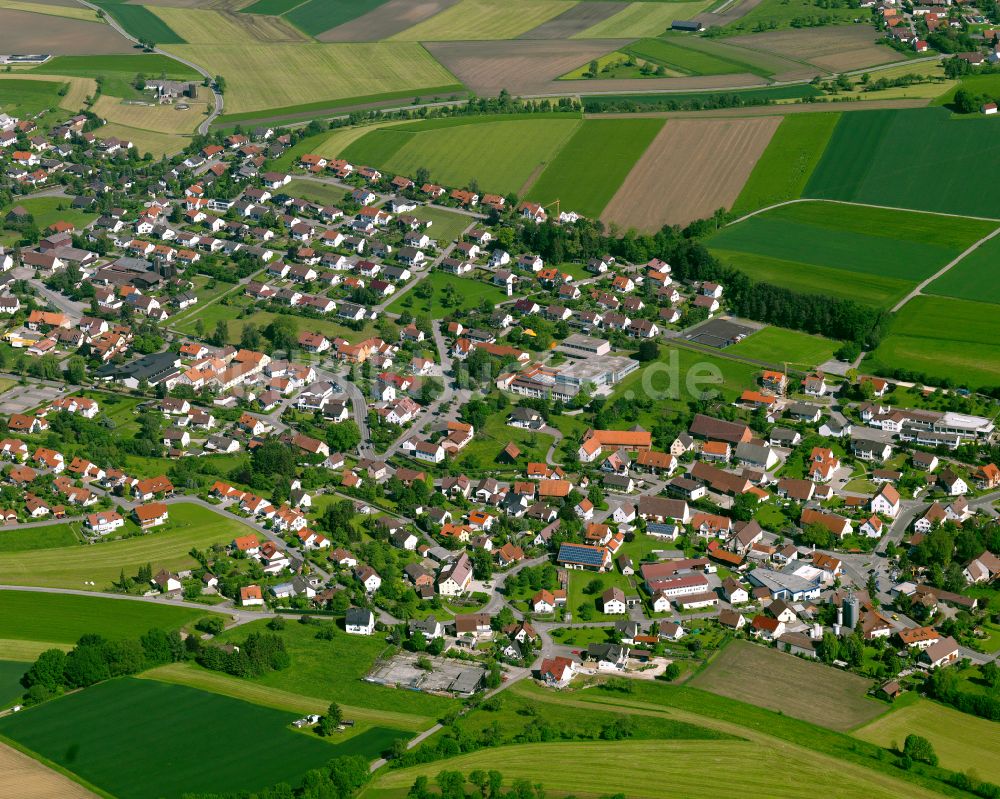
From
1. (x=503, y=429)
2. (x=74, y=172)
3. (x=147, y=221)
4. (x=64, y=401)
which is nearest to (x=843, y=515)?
(x=503, y=429)

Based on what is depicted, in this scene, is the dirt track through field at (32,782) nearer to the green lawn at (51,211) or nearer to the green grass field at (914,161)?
the green lawn at (51,211)

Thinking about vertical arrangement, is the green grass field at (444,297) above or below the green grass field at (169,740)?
above

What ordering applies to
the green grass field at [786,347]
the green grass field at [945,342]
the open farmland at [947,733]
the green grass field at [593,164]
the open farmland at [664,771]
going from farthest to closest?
1. the green grass field at [593,164]
2. the green grass field at [786,347]
3. the green grass field at [945,342]
4. the open farmland at [947,733]
5. the open farmland at [664,771]

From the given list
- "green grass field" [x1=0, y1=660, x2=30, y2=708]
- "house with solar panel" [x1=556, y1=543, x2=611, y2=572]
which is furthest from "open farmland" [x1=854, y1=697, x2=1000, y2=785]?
"green grass field" [x1=0, y1=660, x2=30, y2=708]

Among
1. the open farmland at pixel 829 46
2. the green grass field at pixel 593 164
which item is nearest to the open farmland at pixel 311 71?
the green grass field at pixel 593 164

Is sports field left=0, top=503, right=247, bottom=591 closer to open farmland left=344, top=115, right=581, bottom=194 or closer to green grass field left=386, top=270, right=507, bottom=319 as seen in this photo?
green grass field left=386, top=270, right=507, bottom=319

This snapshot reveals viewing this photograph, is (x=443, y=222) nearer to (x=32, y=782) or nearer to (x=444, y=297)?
(x=444, y=297)
